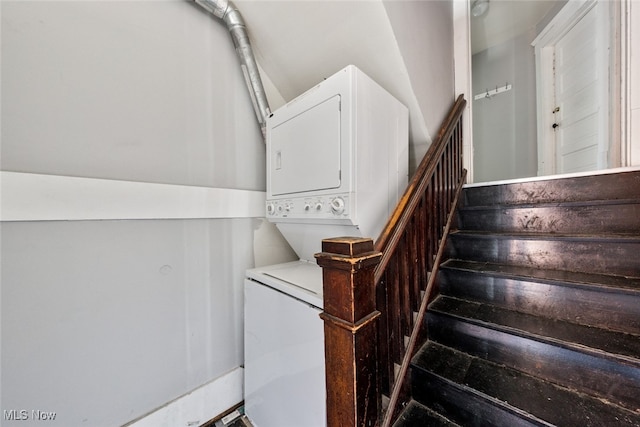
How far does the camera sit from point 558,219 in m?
1.39

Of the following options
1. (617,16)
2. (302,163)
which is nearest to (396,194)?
(302,163)

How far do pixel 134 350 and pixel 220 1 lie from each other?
2044 millimetres

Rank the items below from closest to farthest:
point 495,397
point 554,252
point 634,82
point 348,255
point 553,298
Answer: point 348,255 → point 495,397 → point 553,298 → point 554,252 → point 634,82

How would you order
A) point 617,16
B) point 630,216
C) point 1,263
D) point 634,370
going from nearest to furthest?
point 634,370, point 1,263, point 630,216, point 617,16

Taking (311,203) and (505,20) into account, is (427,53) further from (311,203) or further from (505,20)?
(505,20)

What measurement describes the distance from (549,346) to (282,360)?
1131 mm

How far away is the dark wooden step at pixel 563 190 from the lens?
52.5 inches

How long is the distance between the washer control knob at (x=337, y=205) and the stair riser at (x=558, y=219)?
3.66 feet

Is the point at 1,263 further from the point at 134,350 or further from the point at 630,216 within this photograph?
the point at 630,216

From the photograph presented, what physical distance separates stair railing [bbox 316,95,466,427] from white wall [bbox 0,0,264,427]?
101 centimetres

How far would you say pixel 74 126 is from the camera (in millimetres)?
1090

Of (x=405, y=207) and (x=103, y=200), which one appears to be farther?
(x=103, y=200)

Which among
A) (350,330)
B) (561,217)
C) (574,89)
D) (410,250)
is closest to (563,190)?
(561,217)

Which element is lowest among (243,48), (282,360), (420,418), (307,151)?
(420,418)
